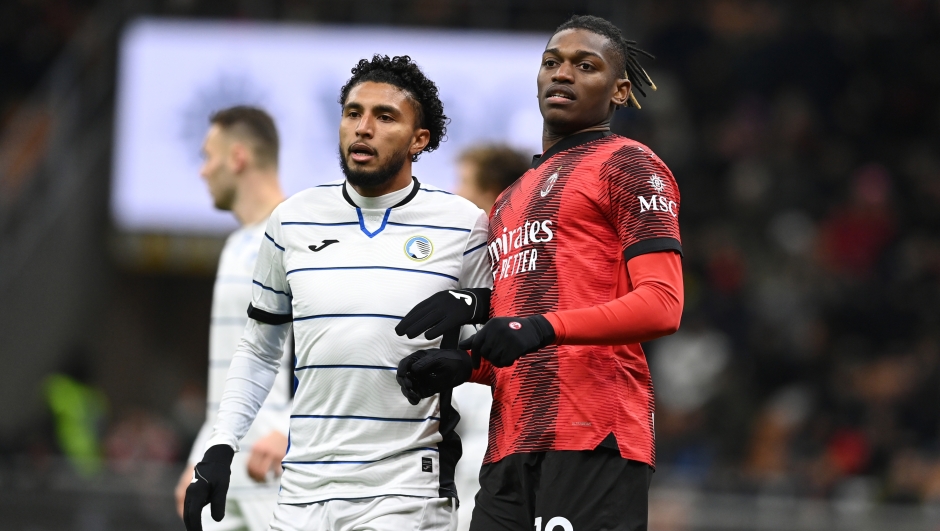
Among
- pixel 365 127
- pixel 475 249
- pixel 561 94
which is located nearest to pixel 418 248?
pixel 475 249

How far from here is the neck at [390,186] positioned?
4168 millimetres

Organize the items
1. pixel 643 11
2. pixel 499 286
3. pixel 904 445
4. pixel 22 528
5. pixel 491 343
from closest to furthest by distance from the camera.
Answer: pixel 491 343, pixel 499 286, pixel 22 528, pixel 904 445, pixel 643 11

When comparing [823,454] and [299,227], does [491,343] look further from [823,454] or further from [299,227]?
[823,454]

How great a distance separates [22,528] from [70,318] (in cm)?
549

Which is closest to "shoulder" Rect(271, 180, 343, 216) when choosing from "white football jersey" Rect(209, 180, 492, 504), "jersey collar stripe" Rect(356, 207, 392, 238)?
"white football jersey" Rect(209, 180, 492, 504)

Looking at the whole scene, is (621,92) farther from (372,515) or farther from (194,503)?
(194,503)

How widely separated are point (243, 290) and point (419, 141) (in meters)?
1.71

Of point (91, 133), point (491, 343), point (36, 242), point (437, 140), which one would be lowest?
point (491, 343)

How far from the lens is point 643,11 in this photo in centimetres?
1535

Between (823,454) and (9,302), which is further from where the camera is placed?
(9,302)

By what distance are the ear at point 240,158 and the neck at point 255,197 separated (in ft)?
0.15

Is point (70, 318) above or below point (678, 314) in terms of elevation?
above

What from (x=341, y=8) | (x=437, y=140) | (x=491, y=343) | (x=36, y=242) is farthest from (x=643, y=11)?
(x=491, y=343)

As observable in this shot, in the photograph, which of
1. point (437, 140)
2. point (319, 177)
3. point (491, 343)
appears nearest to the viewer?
point (491, 343)
